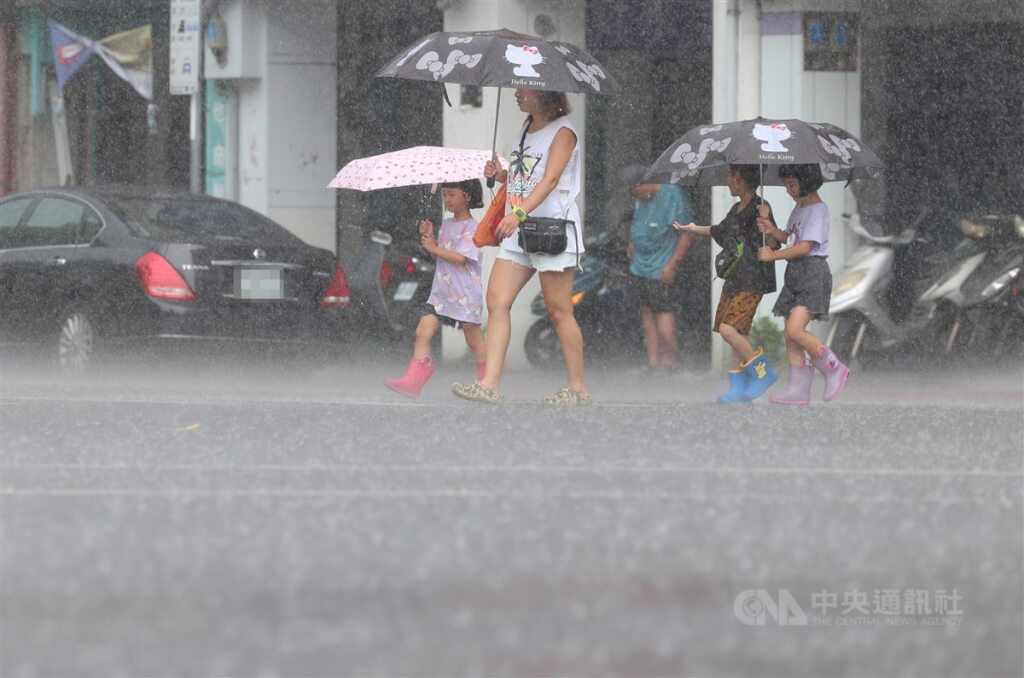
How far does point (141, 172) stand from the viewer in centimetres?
2373

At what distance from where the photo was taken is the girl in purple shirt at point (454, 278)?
1130 centimetres

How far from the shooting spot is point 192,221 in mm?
13352

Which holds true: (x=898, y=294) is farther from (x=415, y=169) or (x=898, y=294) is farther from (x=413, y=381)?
(x=413, y=381)

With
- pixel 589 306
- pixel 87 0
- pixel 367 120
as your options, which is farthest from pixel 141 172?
pixel 589 306

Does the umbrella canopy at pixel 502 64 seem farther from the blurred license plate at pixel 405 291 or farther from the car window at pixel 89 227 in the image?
the blurred license plate at pixel 405 291

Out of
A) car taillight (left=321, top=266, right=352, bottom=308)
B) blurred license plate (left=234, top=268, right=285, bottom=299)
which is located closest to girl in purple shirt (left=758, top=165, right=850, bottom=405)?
car taillight (left=321, top=266, right=352, bottom=308)

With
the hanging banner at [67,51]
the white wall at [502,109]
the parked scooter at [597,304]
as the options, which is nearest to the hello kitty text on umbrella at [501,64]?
the parked scooter at [597,304]

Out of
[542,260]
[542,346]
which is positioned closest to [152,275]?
[542,260]

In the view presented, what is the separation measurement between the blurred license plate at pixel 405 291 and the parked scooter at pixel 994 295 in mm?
4095

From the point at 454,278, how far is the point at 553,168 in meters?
1.32

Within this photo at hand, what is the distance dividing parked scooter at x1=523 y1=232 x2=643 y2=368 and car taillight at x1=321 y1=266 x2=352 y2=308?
7.32ft

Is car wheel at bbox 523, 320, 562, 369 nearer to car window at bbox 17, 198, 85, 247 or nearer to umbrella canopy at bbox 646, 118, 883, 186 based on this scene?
car window at bbox 17, 198, 85, 247

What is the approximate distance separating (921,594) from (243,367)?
342 inches

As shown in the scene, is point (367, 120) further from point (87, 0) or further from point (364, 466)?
point (364, 466)
